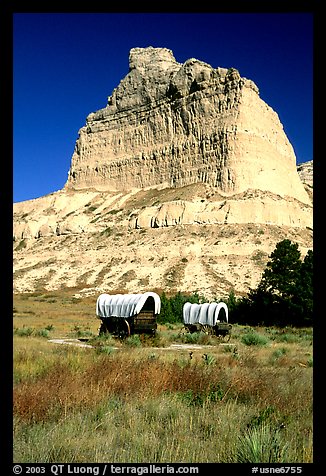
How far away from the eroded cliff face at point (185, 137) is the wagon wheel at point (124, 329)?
67526mm

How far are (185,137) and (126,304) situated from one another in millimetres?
82202

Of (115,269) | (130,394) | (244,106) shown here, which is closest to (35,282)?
(115,269)

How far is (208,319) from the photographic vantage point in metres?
24.9

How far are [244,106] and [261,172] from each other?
47.1 ft

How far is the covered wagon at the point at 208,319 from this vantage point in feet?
77.6

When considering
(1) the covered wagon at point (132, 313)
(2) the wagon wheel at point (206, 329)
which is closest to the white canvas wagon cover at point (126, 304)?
(1) the covered wagon at point (132, 313)

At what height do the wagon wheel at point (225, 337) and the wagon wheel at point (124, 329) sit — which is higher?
the wagon wheel at point (124, 329)

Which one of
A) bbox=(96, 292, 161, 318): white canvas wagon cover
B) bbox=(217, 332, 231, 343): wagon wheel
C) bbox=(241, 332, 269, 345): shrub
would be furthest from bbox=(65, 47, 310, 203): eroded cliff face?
bbox=(241, 332, 269, 345): shrub

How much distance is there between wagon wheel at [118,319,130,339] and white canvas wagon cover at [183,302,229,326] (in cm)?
517

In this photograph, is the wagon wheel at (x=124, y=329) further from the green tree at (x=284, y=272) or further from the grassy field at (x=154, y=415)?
the green tree at (x=284, y=272)

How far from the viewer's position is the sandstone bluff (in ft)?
225

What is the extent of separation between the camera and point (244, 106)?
94.9 meters

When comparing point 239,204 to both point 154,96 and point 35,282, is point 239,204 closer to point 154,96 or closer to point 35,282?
point 35,282

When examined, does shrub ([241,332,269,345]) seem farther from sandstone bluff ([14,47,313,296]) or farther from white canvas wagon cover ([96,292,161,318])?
sandstone bluff ([14,47,313,296])
